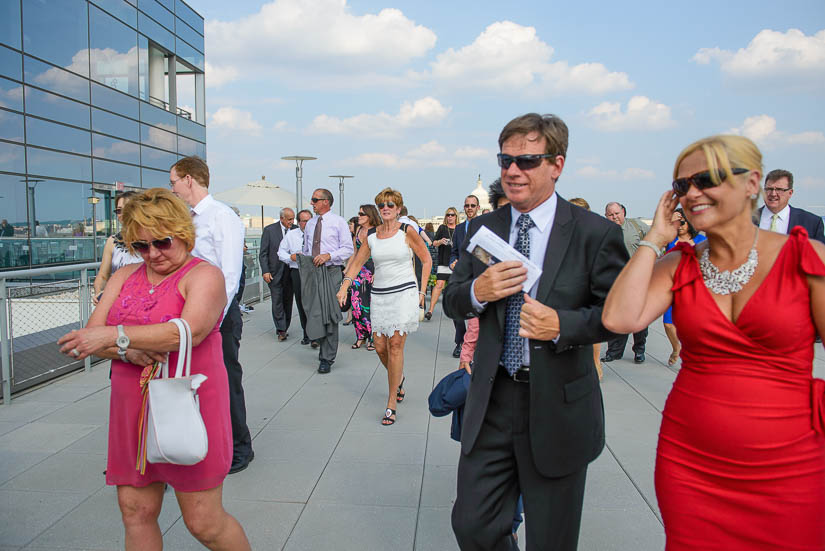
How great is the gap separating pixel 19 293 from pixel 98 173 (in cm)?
1525

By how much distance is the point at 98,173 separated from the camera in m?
19.4

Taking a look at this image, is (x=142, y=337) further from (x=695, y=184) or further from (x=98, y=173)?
(x=98, y=173)

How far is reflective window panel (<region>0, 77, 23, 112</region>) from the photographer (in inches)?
607

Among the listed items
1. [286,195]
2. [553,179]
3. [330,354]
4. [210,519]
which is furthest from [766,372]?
[286,195]

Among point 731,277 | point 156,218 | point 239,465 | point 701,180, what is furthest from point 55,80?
point 731,277

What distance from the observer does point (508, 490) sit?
2328 mm

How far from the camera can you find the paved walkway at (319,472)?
3.28m

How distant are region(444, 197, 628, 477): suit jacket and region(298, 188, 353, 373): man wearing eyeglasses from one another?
5042mm

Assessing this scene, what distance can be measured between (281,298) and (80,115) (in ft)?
43.8

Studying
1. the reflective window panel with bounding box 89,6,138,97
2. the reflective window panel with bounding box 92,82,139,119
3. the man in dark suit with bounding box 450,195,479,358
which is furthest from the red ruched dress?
the reflective window panel with bounding box 89,6,138,97

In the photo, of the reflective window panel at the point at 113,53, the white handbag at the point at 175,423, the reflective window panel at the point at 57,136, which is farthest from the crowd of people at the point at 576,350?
the reflective window panel at the point at 113,53

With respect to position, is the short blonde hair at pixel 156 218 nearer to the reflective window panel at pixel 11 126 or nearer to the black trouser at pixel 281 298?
the black trouser at pixel 281 298

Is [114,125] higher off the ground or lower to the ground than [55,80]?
lower

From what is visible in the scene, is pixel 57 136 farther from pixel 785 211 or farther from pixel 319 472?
pixel 785 211
